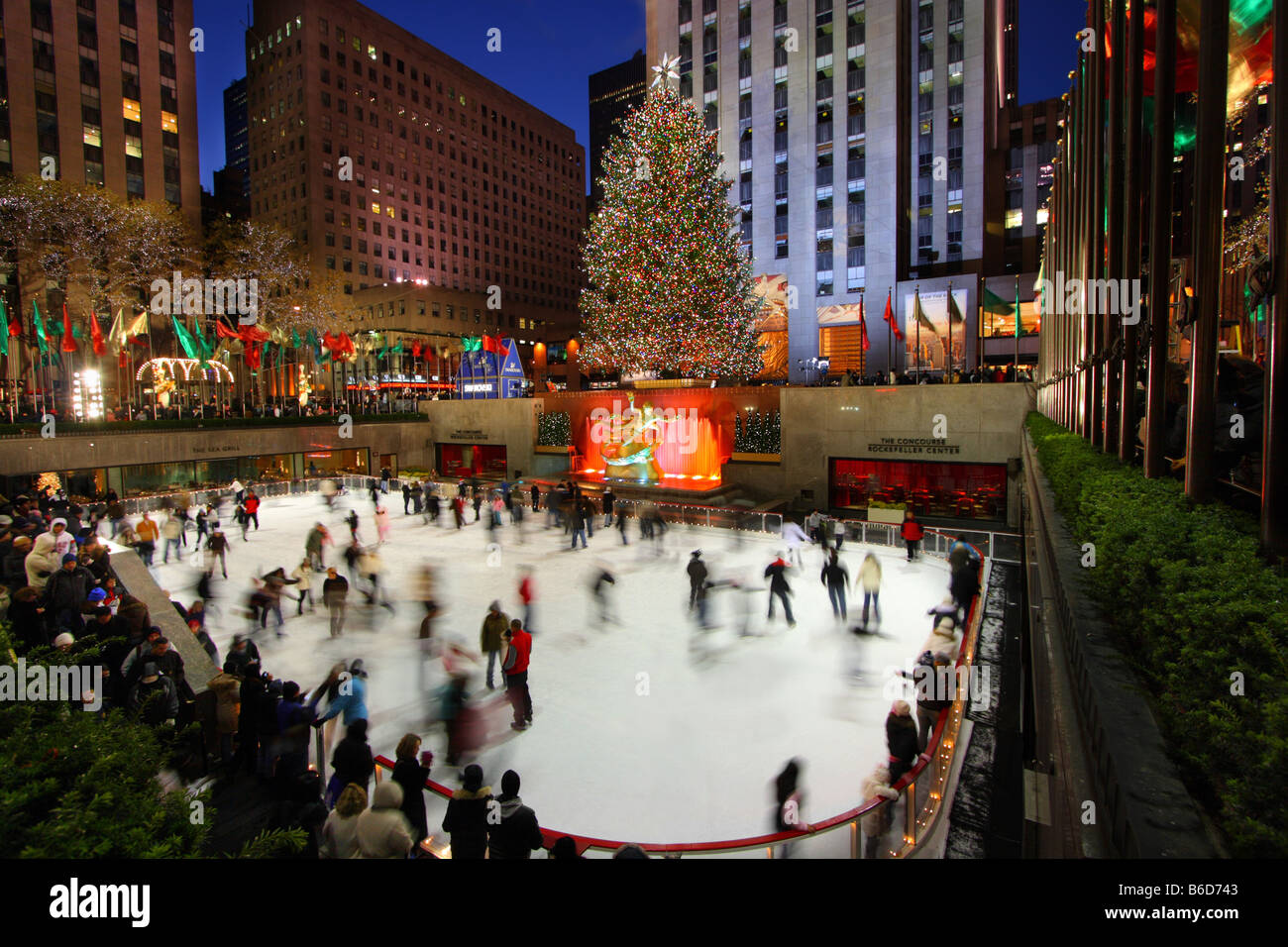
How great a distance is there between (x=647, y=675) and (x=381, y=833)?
5071 millimetres

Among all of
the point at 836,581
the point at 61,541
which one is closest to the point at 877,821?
the point at 836,581

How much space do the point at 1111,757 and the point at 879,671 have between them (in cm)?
Answer: 692

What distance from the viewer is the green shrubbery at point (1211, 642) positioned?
5.96ft

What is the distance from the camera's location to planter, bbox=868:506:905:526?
65.3 feet

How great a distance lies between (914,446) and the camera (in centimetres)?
2334

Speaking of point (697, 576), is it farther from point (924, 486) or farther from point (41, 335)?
point (41, 335)

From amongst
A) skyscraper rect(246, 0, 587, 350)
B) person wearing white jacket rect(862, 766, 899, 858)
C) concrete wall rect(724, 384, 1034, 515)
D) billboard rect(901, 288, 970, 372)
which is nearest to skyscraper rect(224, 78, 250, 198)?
skyscraper rect(246, 0, 587, 350)

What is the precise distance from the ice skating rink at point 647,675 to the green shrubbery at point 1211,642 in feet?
8.88

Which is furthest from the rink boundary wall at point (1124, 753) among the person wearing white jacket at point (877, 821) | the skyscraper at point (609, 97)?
the skyscraper at point (609, 97)

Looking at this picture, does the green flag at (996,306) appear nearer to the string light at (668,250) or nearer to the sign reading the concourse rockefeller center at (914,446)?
the sign reading the concourse rockefeller center at (914,446)
